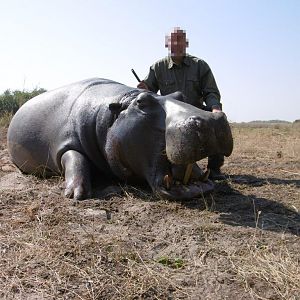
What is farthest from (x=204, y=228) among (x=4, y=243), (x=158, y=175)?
(x=4, y=243)

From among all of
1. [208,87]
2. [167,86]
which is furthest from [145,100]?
[167,86]

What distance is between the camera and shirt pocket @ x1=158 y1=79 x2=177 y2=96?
20.1ft

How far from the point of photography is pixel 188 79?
602cm

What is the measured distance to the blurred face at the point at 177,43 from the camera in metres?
6.04

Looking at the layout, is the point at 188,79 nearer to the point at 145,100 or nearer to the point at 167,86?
the point at 167,86

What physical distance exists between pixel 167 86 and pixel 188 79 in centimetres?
31

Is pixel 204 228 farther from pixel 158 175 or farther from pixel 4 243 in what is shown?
pixel 4 243

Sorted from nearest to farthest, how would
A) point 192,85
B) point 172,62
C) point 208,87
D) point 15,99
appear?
point 208,87, point 192,85, point 172,62, point 15,99

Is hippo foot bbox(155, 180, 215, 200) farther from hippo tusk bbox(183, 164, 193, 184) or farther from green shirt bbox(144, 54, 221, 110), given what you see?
green shirt bbox(144, 54, 221, 110)

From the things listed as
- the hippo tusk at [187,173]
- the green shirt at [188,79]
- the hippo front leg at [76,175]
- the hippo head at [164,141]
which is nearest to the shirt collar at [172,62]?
the green shirt at [188,79]

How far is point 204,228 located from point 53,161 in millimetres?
2260

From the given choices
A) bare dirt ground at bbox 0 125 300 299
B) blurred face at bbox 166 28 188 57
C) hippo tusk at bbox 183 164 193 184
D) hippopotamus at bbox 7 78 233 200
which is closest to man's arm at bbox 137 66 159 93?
blurred face at bbox 166 28 188 57

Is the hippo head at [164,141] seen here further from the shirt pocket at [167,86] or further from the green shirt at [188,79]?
the shirt pocket at [167,86]

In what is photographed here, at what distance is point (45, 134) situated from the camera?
510cm
